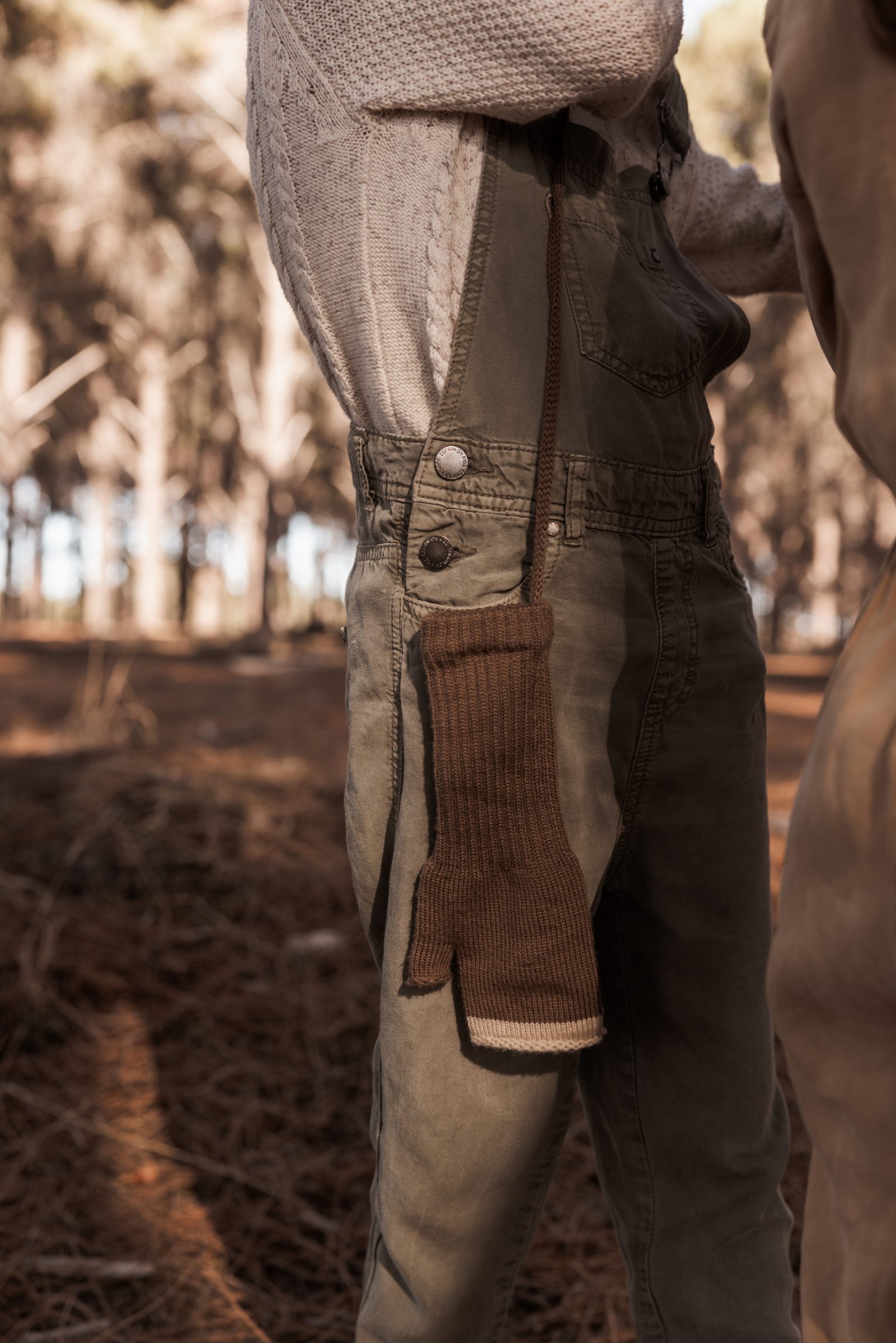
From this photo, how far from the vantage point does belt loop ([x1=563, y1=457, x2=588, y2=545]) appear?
42.3 inches

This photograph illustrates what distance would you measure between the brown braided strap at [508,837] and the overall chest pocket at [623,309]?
0.03 meters

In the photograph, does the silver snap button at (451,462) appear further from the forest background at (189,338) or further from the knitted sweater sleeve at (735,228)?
the forest background at (189,338)

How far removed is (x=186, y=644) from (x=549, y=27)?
1297 cm

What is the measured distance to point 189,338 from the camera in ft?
61.1

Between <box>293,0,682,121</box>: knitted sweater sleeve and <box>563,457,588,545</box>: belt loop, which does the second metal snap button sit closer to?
<box>563,457,588,545</box>: belt loop

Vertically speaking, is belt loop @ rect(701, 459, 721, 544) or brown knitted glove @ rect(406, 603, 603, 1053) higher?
belt loop @ rect(701, 459, 721, 544)

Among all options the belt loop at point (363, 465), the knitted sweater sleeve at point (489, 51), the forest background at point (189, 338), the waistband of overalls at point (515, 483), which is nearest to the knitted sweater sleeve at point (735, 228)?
the knitted sweater sleeve at point (489, 51)

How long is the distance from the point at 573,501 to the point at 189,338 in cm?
1895

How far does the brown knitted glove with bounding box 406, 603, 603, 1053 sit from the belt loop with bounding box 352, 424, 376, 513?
0.17m

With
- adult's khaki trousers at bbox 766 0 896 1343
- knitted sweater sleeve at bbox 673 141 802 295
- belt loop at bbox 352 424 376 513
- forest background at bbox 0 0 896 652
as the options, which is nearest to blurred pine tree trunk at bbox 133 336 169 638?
forest background at bbox 0 0 896 652

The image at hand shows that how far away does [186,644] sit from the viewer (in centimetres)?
1349

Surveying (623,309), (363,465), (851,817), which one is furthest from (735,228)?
(851,817)

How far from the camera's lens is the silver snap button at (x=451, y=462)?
3.43 ft

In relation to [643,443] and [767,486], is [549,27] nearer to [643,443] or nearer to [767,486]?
[643,443]
